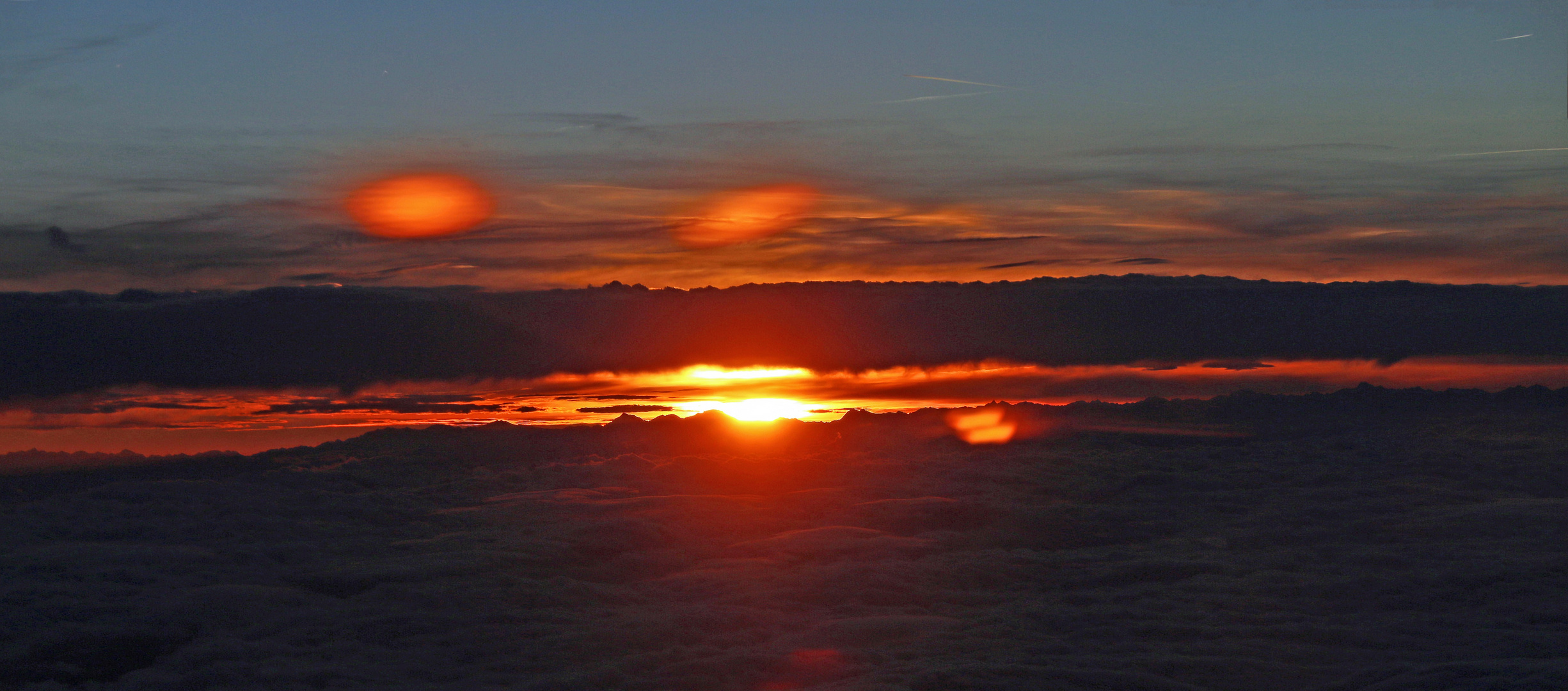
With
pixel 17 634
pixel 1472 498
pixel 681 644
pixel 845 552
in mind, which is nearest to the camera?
pixel 681 644

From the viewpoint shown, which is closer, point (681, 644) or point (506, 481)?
point (681, 644)

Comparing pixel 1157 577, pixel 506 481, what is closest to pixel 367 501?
pixel 506 481

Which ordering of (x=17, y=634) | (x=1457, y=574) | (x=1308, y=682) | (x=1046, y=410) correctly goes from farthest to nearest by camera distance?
1. (x=1046, y=410)
2. (x=1457, y=574)
3. (x=17, y=634)
4. (x=1308, y=682)

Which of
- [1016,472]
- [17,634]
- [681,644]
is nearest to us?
[681,644]

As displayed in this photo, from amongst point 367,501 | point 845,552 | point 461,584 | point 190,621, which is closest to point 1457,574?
point 845,552

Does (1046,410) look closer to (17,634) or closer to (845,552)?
(845,552)

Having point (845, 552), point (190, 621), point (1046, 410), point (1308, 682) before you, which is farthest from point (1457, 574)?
point (1046, 410)

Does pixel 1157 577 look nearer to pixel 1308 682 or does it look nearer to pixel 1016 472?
pixel 1308 682

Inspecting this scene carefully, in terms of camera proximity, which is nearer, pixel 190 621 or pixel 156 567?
pixel 190 621

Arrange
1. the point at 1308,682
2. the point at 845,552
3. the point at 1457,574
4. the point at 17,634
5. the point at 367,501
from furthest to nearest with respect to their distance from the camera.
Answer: the point at 367,501 < the point at 845,552 < the point at 1457,574 < the point at 17,634 < the point at 1308,682
